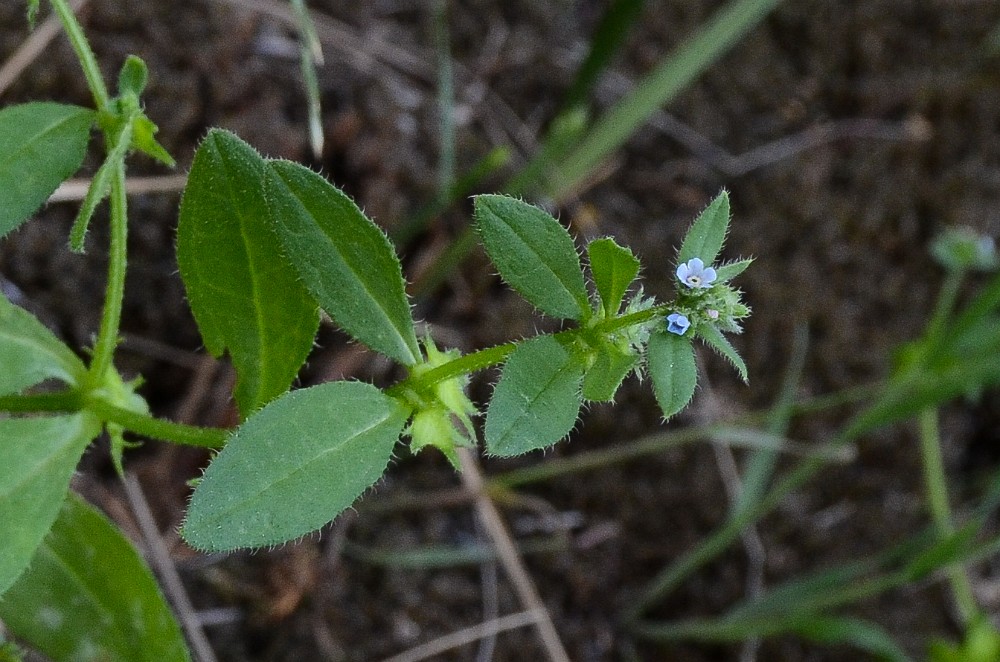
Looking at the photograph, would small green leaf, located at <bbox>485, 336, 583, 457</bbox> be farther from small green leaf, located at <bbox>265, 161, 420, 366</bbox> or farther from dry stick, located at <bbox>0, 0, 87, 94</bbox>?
dry stick, located at <bbox>0, 0, 87, 94</bbox>

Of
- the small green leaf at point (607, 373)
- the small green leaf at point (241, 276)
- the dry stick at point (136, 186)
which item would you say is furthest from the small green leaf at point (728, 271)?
the dry stick at point (136, 186)

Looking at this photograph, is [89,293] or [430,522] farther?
[430,522]

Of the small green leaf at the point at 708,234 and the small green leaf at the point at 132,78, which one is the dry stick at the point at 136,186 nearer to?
the small green leaf at the point at 132,78

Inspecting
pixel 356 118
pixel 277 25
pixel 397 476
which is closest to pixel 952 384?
pixel 397 476

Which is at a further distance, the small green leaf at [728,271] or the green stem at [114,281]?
the green stem at [114,281]

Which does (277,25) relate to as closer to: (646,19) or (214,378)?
(214,378)

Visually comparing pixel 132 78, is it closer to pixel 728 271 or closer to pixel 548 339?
pixel 548 339

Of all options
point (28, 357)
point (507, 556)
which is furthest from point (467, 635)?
point (28, 357)
